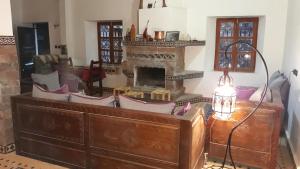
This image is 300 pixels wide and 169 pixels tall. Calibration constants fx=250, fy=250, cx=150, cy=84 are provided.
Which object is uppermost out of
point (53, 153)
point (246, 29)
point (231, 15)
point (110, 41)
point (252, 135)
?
point (231, 15)

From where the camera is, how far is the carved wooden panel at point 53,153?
2.68 meters

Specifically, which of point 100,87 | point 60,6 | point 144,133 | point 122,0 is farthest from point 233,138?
point 60,6

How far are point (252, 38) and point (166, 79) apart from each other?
2.04 metres

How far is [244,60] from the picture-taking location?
5492 mm

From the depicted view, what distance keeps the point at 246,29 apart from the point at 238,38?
244 mm

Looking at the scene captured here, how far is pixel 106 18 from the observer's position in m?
6.62

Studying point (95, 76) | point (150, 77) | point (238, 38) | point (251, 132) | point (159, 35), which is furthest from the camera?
point (95, 76)

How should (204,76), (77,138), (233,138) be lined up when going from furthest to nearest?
(204,76) < (233,138) < (77,138)

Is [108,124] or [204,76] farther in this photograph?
[204,76]

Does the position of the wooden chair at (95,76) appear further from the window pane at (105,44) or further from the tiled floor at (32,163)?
the tiled floor at (32,163)

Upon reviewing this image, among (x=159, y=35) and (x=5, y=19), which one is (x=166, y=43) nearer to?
(x=159, y=35)

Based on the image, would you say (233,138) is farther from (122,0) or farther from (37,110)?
(122,0)

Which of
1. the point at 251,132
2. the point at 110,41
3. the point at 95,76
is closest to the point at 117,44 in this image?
the point at 110,41

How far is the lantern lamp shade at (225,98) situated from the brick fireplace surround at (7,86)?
2499 mm
